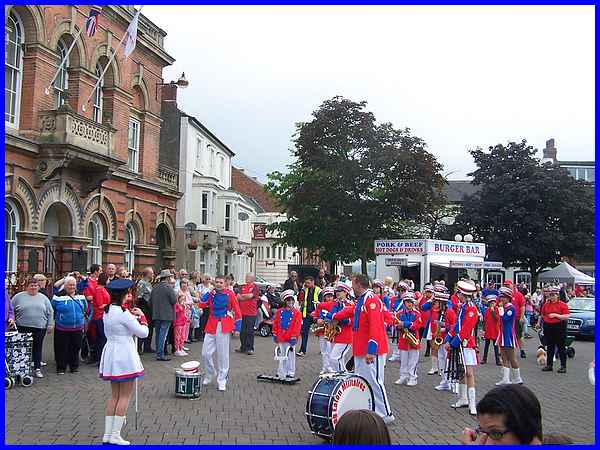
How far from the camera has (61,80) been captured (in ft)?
76.4

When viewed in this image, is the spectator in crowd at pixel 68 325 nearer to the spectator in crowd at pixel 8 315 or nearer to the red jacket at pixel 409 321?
the spectator in crowd at pixel 8 315

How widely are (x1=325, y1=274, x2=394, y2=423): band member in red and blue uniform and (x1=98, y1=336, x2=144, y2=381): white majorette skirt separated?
3009 millimetres

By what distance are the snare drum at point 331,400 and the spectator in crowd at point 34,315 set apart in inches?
237

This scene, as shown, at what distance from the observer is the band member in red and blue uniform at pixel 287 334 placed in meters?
11.9

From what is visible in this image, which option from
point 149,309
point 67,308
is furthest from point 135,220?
point 67,308

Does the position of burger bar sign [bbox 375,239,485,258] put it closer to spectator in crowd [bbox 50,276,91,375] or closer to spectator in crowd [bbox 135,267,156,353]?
spectator in crowd [bbox 135,267,156,353]

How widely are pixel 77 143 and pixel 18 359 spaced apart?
12.3 meters

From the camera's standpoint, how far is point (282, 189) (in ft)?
118

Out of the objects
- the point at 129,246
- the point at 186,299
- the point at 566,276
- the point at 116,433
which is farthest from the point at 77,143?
the point at 566,276

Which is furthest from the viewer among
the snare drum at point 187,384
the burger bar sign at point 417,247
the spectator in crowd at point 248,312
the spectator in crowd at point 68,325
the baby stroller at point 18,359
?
the burger bar sign at point 417,247

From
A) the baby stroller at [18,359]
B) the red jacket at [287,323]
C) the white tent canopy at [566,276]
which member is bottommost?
the baby stroller at [18,359]

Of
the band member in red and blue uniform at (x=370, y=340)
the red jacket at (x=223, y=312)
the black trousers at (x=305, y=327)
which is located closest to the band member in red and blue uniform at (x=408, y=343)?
the red jacket at (x=223, y=312)

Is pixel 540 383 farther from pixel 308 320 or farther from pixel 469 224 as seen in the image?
pixel 469 224

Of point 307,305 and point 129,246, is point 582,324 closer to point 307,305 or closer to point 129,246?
point 307,305
